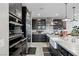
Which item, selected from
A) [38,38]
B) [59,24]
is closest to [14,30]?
[59,24]

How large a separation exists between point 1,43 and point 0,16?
388 millimetres

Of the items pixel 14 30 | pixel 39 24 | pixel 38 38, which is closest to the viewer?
pixel 14 30

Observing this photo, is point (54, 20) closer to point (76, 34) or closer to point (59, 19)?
point (59, 19)

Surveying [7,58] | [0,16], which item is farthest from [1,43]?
[7,58]

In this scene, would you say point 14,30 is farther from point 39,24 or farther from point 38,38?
point 38,38

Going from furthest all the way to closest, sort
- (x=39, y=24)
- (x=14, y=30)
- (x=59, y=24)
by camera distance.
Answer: (x=39, y=24), (x=59, y=24), (x=14, y=30)

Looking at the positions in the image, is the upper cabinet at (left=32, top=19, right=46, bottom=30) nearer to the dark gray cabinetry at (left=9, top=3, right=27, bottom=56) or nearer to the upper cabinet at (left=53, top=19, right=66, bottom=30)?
the upper cabinet at (left=53, top=19, right=66, bottom=30)

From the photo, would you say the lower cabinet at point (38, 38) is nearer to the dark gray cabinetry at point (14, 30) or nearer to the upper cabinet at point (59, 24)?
the upper cabinet at point (59, 24)

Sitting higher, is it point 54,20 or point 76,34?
point 54,20

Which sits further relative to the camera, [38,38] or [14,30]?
[38,38]

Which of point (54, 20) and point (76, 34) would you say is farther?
point (54, 20)

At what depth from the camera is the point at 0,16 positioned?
1.67 m

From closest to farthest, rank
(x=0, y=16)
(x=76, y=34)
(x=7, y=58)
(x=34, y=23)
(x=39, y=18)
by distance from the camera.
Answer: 1. (x=7, y=58)
2. (x=0, y=16)
3. (x=76, y=34)
4. (x=34, y=23)
5. (x=39, y=18)

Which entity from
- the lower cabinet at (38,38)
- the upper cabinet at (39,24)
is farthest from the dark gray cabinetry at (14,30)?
the lower cabinet at (38,38)
